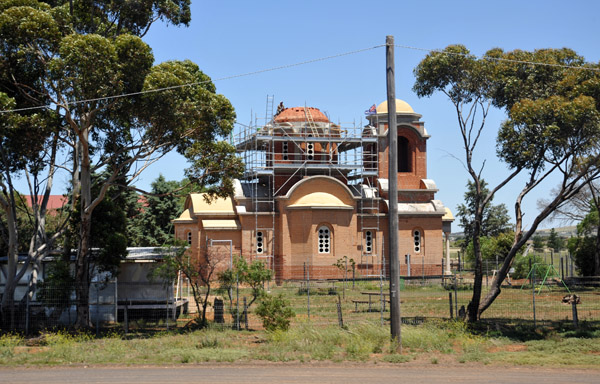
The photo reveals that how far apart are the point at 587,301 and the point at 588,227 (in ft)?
66.7

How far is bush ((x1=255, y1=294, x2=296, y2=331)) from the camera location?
17727mm

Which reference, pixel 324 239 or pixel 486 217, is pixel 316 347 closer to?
pixel 324 239

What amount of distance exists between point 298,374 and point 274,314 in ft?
15.7

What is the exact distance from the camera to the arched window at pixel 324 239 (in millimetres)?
36991

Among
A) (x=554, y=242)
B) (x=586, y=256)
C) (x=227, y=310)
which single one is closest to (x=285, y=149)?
(x=586, y=256)

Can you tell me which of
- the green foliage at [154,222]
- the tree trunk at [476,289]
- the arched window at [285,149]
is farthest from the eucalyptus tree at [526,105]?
the green foliage at [154,222]

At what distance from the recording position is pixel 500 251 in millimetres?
44625

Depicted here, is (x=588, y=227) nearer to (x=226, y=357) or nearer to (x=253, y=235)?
(x=253, y=235)

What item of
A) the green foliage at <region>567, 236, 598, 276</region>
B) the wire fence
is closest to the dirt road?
the wire fence

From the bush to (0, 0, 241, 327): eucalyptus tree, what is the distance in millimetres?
5169

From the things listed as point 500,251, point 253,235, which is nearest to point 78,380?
point 253,235

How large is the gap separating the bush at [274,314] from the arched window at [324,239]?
749 inches

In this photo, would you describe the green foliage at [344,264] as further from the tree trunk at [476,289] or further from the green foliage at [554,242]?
the green foliage at [554,242]

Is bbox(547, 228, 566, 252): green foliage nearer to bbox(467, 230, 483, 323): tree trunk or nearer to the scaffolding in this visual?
the scaffolding
